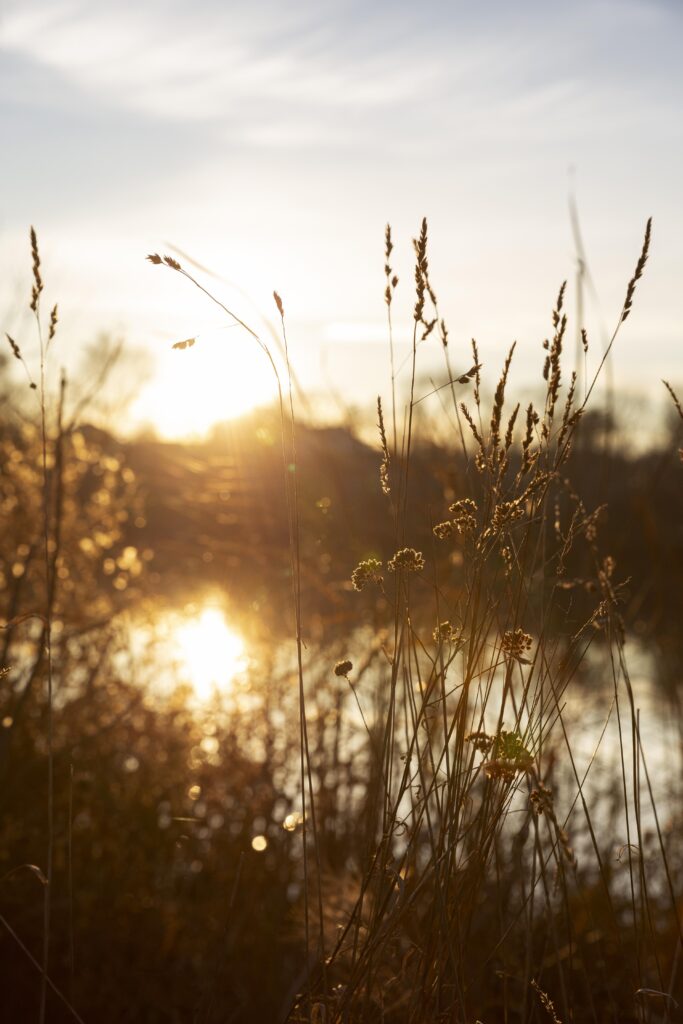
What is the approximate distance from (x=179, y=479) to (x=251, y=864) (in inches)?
96.0

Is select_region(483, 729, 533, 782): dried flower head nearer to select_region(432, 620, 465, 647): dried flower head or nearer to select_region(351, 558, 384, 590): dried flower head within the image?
select_region(432, 620, 465, 647): dried flower head

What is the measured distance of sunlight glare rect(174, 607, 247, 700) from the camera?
6479 mm

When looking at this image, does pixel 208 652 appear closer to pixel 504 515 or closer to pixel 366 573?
pixel 366 573

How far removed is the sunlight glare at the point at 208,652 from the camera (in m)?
6.48

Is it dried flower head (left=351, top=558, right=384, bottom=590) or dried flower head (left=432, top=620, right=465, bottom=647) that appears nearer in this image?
dried flower head (left=432, top=620, right=465, bottom=647)

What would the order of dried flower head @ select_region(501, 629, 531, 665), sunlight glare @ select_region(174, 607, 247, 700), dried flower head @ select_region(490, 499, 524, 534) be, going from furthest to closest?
sunlight glare @ select_region(174, 607, 247, 700)
dried flower head @ select_region(501, 629, 531, 665)
dried flower head @ select_region(490, 499, 524, 534)

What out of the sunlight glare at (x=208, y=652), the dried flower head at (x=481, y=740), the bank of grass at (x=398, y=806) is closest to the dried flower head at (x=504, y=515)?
the bank of grass at (x=398, y=806)

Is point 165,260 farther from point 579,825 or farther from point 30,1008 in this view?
point 579,825

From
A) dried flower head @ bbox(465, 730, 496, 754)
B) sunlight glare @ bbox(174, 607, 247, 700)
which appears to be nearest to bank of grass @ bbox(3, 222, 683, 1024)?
dried flower head @ bbox(465, 730, 496, 754)

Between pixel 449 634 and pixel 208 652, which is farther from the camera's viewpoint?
pixel 208 652

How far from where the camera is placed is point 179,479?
554 cm

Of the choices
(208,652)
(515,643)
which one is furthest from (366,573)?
(208,652)

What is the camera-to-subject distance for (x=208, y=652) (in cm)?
784

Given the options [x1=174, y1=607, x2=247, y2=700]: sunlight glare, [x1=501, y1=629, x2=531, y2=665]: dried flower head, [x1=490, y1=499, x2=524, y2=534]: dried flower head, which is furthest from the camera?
[x1=174, y1=607, x2=247, y2=700]: sunlight glare
